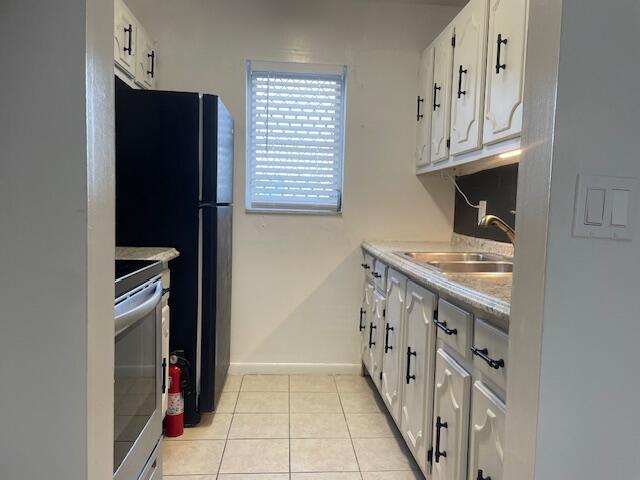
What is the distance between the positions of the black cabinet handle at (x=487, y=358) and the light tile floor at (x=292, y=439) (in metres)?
1.00

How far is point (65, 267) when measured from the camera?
27.7 inches

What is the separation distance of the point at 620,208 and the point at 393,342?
157 cm

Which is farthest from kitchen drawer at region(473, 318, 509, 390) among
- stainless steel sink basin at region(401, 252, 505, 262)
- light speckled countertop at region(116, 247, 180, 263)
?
light speckled countertop at region(116, 247, 180, 263)

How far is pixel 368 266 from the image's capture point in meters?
2.86

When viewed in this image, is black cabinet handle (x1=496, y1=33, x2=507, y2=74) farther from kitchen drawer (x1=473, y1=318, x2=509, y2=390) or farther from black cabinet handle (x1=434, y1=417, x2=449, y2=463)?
black cabinet handle (x1=434, y1=417, x2=449, y2=463)

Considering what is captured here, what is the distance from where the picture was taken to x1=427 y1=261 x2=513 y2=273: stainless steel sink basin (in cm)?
210

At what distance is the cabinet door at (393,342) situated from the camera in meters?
2.06

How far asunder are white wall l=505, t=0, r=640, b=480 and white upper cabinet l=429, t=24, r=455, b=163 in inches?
66.6

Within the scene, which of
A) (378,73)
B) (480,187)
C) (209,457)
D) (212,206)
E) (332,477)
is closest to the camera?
(332,477)

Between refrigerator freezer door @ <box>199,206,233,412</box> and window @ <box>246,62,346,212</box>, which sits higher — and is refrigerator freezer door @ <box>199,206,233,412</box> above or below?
below

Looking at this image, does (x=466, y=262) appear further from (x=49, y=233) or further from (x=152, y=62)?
(x=152, y=62)

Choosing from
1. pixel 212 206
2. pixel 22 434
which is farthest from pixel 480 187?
pixel 22 434

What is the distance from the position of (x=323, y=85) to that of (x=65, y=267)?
2.57 metres

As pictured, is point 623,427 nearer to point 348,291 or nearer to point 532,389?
point 532,389
